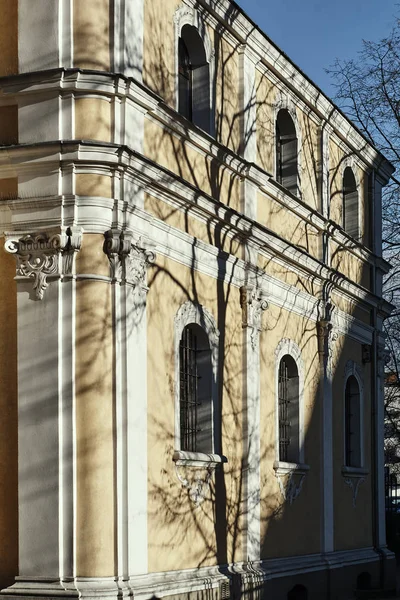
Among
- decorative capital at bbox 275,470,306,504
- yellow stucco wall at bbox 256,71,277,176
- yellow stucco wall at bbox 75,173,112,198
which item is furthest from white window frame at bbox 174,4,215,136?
decorative capital at bbox 275,470,306,504

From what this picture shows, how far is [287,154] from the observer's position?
20031 millimetres

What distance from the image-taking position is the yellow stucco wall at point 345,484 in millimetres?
21469

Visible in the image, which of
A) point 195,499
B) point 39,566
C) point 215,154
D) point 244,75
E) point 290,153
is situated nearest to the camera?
point 39,566

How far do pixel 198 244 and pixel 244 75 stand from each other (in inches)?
124

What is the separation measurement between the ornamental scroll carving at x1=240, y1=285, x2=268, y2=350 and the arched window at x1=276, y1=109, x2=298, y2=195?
9.78ft

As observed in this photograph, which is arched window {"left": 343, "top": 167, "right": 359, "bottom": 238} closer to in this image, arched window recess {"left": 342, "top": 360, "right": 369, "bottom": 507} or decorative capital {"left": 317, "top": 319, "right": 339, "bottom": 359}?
arched window recess {"left": 342, "top": 360, "right": 369, "bottom": 507}

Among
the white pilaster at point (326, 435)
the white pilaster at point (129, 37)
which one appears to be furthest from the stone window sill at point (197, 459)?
the white pilaster at point (326, 435)

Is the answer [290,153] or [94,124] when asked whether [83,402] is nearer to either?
[94,124]

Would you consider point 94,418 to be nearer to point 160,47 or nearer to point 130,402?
point 130,402

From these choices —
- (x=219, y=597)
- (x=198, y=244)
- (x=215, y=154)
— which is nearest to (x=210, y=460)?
(x=219, y=597)

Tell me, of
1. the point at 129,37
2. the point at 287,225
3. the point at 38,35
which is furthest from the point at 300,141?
the point at 38,35

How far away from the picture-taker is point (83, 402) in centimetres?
1293

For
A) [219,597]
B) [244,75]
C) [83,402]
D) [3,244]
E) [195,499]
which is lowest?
[219,597]

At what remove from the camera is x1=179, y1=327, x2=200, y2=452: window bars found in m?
15.6
